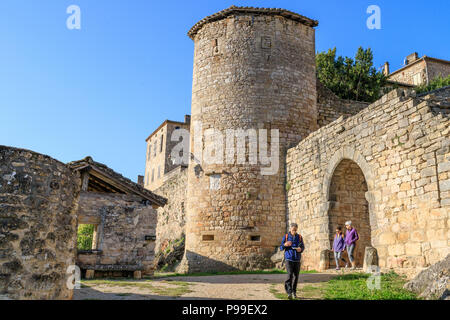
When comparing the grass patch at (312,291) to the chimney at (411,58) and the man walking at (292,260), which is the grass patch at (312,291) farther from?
the chimney at (411,58)

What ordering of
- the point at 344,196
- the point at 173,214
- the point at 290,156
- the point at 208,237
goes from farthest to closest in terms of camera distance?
the point at 173,214
the point at 290,156
the point at 208,237
the point at 344,196

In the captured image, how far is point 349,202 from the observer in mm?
10875

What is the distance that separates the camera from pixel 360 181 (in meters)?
11.0

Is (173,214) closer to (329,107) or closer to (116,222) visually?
(116,222)

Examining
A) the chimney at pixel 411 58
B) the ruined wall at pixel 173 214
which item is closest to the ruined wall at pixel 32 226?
the ruined wall at pixel 173 214

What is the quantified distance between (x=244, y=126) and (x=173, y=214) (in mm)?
8438

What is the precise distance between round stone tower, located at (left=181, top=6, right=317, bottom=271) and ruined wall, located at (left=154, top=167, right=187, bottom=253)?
5.41 metres

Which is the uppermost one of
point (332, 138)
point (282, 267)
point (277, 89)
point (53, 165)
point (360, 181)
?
Result: point (277, 89)

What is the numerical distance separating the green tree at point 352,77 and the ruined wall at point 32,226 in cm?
1851

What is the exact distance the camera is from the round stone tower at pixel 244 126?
12.6 metres

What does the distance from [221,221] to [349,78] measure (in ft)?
40.5

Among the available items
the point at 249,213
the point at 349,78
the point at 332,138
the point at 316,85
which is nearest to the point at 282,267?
the point at 249,213

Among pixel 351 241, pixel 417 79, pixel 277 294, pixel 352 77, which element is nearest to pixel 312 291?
pixel 277 294
